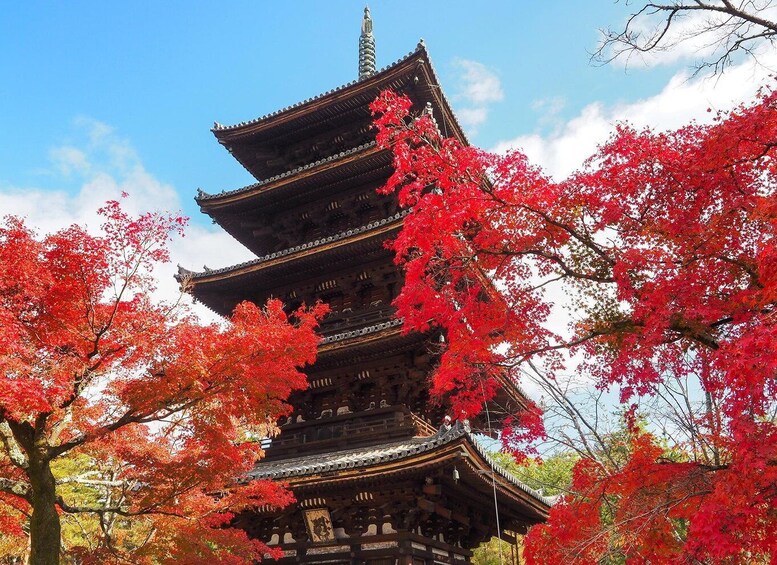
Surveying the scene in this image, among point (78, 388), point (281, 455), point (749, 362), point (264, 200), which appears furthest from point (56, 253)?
point (749, 362)

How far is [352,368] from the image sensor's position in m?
12.6

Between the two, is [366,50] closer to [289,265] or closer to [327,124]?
[327,124]

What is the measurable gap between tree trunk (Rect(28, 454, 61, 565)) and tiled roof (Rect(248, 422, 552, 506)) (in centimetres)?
399

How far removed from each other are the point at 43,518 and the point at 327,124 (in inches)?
485

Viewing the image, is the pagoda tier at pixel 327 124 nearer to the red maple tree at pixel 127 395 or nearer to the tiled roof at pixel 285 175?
the tiled roof at pixel 285 175

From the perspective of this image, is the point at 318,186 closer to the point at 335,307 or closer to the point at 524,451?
the point at 335,307

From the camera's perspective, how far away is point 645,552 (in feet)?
22.1

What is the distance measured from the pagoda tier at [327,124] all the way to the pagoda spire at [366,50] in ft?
26.8

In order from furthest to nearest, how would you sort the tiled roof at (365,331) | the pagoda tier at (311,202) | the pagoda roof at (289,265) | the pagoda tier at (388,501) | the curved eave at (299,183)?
the pagoda tier at (311,202), the curved eave at (299,183), the pagoda roof at (289,265), the tiled roof at (365,331), the pagoda tier at (388,501)

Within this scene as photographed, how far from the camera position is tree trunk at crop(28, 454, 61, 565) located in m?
7.57

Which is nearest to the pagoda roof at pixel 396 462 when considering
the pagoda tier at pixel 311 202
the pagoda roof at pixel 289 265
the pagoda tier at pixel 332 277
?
the pagoda tier at pixel 332 277

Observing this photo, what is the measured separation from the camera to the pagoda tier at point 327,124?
15055mm

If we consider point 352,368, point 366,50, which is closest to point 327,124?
point 352,368

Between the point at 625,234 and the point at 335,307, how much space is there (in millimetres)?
8440
